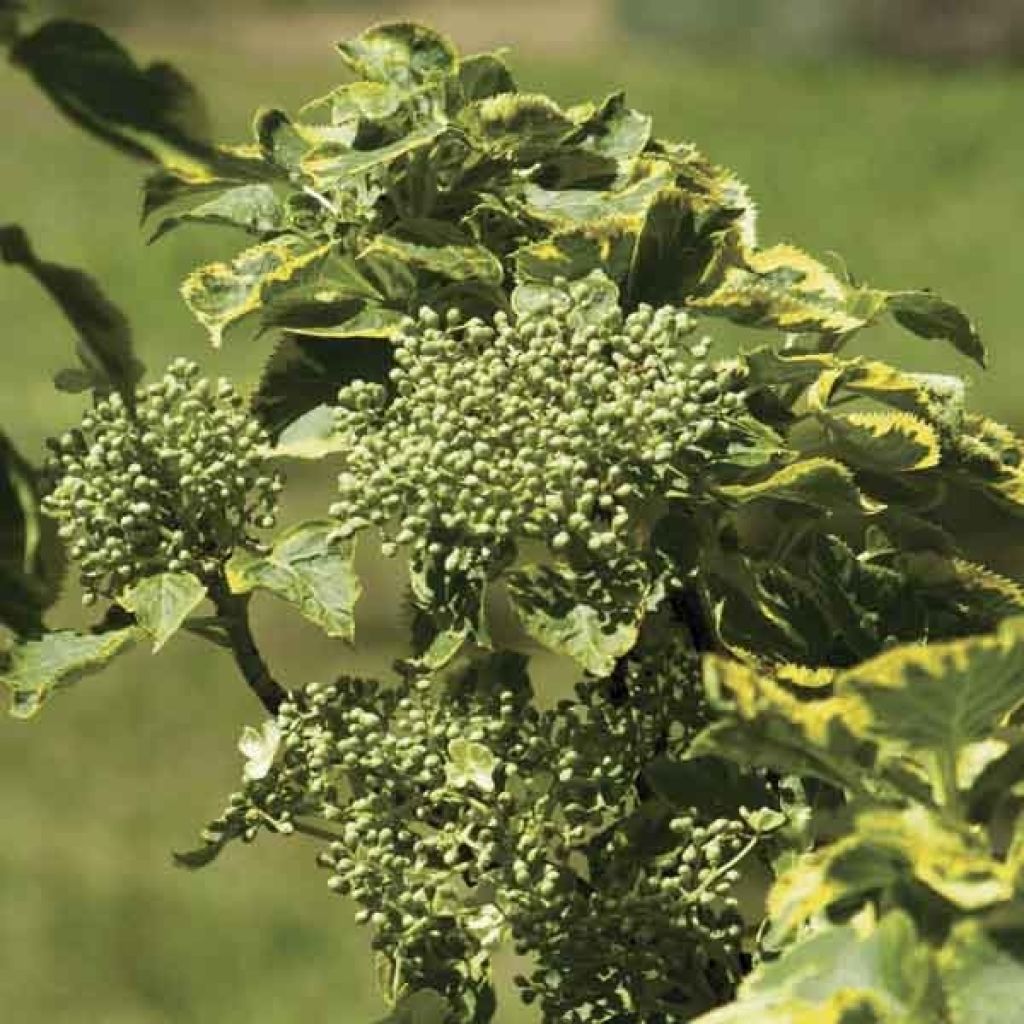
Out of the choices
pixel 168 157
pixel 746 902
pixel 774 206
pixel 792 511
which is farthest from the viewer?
pixel 774 206

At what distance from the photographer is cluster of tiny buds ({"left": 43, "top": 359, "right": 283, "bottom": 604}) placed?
115 centimetres

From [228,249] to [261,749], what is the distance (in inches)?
274

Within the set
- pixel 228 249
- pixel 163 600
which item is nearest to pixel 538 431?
pixel 163 600

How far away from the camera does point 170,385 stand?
1.17m

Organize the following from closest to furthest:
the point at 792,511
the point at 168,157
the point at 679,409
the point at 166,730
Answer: the point at 168,157 → the point at 679,409 → the point at 792,511 → the point at 166,730

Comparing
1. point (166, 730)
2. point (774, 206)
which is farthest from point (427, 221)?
point (774, 206)

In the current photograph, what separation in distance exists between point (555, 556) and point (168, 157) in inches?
14.1

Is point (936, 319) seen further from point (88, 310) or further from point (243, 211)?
point (88, 310)

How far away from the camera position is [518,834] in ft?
3.59

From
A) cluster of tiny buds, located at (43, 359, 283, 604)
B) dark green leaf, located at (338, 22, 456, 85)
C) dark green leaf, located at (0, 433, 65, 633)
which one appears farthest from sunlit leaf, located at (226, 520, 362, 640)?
dark green leaf, located at (338, 22, 456, 85)

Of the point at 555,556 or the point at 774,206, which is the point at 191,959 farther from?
the point at 774,206

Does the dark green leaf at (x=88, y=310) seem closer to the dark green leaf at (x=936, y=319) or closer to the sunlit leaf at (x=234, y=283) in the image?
the sunlit leaf at (x=234, y=283)

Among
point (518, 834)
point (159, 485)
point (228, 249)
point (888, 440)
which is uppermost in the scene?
point (228, 249)

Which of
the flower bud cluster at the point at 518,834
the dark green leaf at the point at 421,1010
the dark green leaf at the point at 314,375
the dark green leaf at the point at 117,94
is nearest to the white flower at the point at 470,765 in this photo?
the flower bud cluster at the point at 518,834
